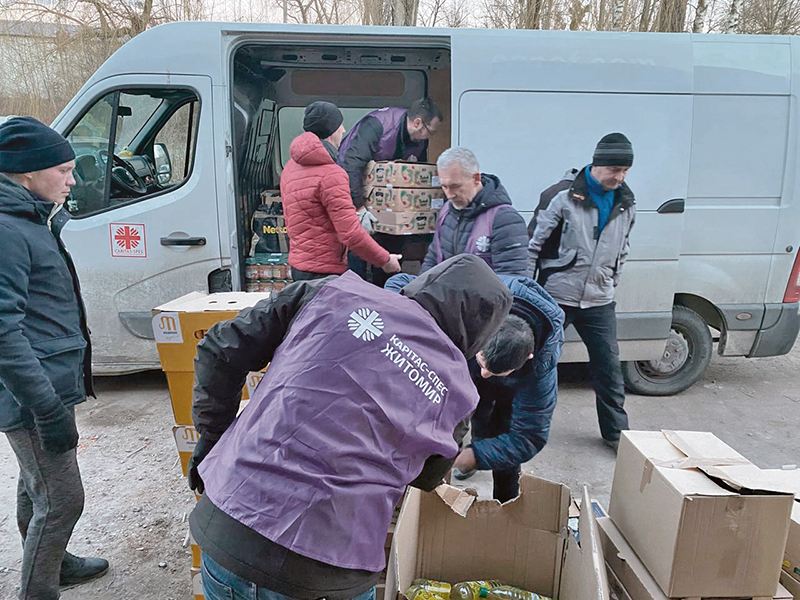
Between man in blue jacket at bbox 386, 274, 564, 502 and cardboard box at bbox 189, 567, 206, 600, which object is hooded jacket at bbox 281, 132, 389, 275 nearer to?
man in blue jacket at bbox 386, 274, 564, 502

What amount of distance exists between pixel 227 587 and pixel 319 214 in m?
2.48

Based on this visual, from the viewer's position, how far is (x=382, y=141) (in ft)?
13.2

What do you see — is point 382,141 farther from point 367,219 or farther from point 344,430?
point 344,430

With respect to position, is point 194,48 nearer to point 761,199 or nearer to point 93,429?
point 93,429

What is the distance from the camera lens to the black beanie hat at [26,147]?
182 centimetres

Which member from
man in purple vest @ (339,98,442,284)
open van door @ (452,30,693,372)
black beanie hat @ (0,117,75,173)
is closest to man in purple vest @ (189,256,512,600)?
black beanie hat @ (0,117,75,173)

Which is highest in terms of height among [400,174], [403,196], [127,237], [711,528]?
[400,174]

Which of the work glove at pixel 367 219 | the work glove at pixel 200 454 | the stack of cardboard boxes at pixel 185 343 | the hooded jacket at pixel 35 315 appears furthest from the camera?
the work glove at pixel 367 219

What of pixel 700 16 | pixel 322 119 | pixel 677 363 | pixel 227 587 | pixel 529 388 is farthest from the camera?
pixel 700 16

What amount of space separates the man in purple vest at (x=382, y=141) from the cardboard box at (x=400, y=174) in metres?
0.10

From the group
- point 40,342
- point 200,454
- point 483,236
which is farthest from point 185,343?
point 483,236

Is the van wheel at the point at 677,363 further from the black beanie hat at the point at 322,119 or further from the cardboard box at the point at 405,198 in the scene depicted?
the black beanie hat at the point at 322,119

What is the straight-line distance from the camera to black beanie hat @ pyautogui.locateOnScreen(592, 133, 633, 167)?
3078 millimetres

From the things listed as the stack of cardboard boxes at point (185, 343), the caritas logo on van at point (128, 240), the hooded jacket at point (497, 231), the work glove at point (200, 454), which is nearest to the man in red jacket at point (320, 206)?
the hooded jacket at point (497, 231)
